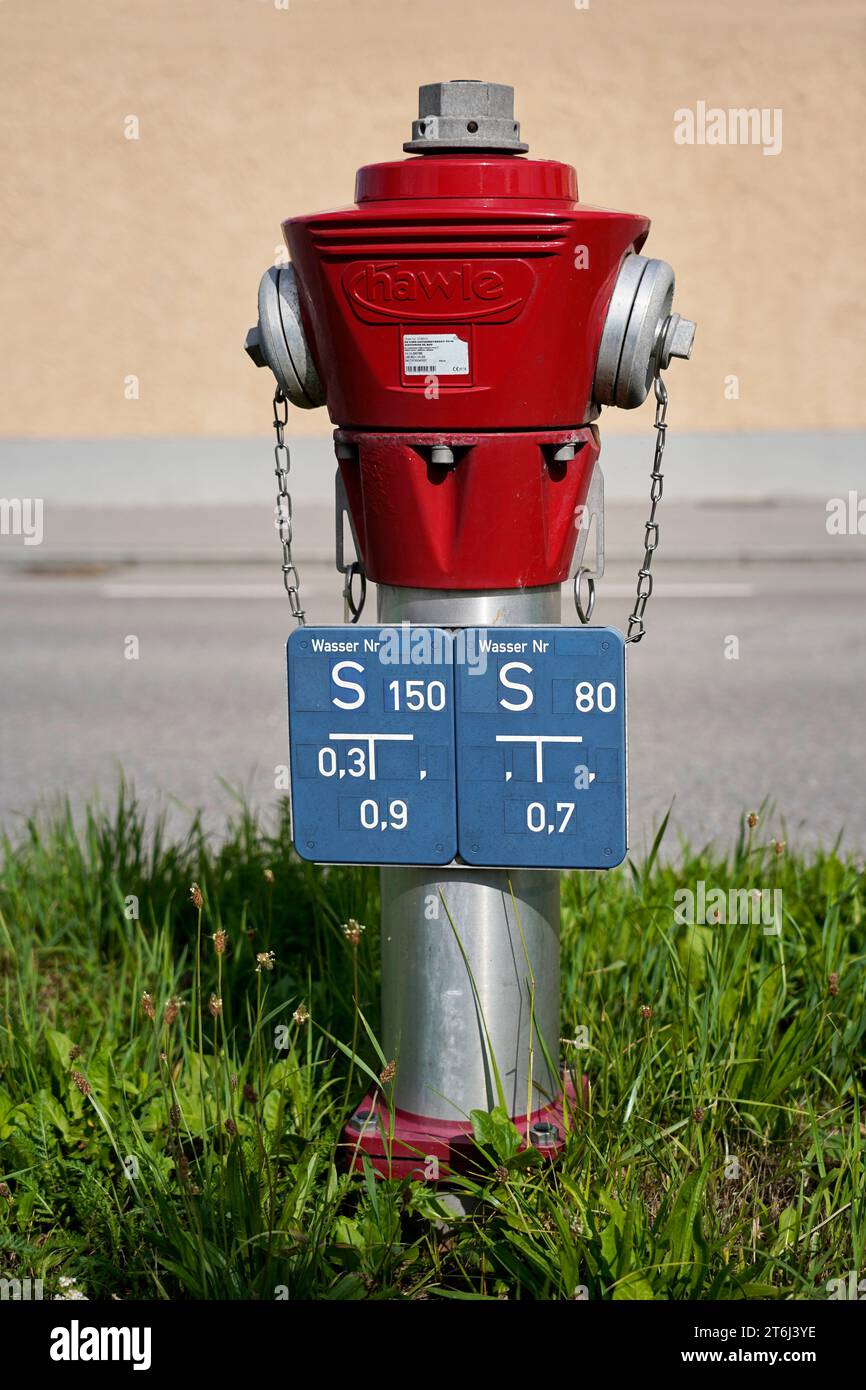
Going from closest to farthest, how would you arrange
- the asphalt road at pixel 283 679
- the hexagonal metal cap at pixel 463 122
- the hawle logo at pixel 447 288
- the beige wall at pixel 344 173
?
the hawle logo at pixel 447 288
the hexagonal metal cap at pixel 463 122
the asphalt road at pixel 283 679
the beige wall at pixel 344 173

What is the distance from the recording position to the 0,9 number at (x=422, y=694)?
228 cm

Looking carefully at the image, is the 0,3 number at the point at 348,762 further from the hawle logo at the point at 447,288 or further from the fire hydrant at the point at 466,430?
the hawle logo at the point at 447,288

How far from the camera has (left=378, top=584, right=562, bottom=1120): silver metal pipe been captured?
233cm

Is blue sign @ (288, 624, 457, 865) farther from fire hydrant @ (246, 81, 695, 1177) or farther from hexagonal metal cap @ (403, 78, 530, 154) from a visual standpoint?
hexagonal metal cap @ (403, 78, 530, 154)

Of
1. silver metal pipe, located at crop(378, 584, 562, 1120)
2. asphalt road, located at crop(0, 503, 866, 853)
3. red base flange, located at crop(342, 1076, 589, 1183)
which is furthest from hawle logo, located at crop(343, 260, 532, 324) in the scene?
asphalt road, located at crop(0, 503, 866, 853)

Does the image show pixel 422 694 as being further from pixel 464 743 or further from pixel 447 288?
pixel 447 288

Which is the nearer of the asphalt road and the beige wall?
the asphalt road

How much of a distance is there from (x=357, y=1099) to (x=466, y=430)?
1.18 meters

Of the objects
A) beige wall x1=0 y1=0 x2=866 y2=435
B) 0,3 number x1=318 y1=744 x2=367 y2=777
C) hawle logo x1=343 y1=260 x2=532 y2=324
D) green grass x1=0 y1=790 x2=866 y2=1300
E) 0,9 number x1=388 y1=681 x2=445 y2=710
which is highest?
beige wall x1=0 y1=0 x2=866 y2=435

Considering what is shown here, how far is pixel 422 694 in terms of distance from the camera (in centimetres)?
228

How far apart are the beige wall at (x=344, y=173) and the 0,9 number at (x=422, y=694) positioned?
12271 millimetres

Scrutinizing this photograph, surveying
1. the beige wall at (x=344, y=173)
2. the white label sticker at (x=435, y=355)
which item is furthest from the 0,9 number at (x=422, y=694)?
the beige wall at (x=344, y=173)

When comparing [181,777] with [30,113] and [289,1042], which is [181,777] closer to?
[289,1042]
